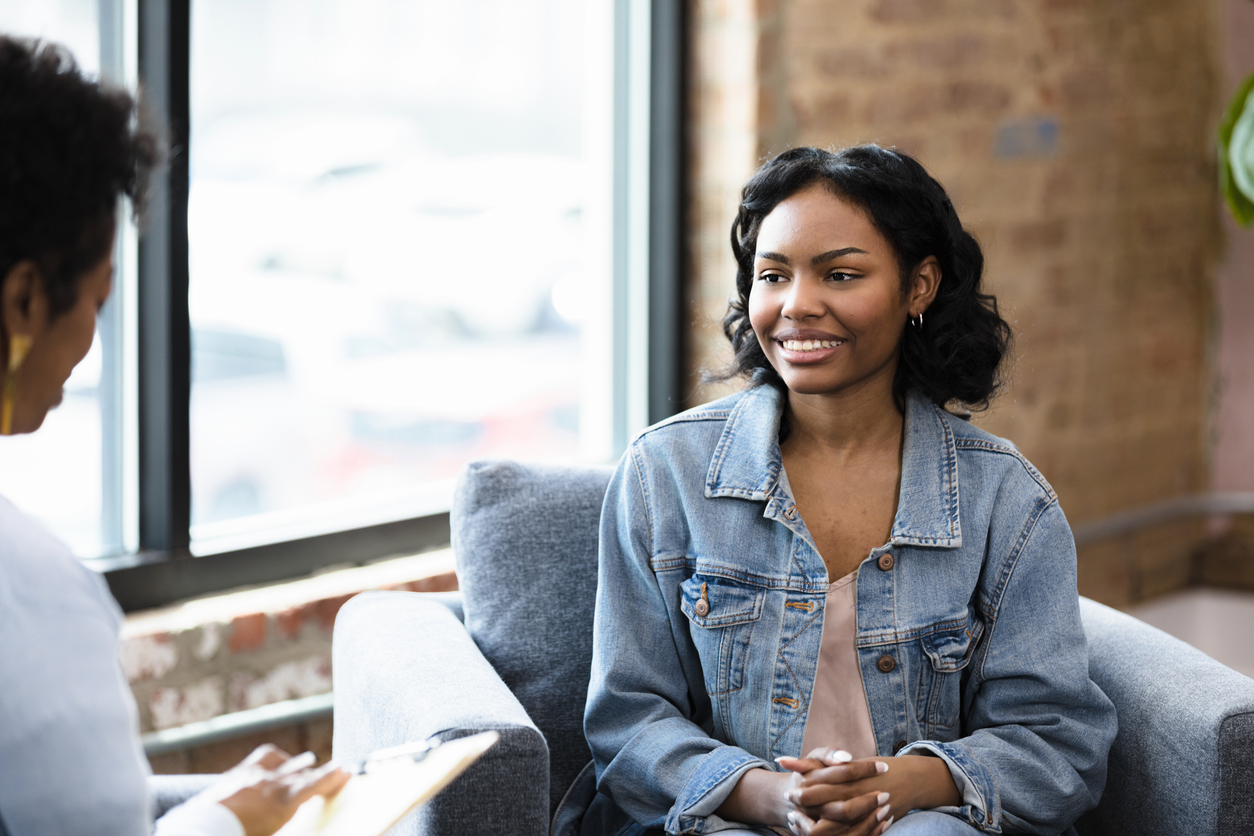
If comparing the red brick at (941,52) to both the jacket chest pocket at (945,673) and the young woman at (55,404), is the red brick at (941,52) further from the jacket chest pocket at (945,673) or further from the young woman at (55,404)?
the young woman at (55,404)

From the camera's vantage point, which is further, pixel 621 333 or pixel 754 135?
pixel 621 333

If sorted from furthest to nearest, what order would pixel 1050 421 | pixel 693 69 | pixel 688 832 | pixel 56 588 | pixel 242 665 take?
pixel 1050 421 → pixel 693 69 → pixel 242 665 → pixel 688 832 → pixel 56 588

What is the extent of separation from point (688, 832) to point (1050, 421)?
2.15m

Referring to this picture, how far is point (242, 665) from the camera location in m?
2.17

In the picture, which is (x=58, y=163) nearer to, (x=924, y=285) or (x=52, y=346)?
(x=52, y=346)

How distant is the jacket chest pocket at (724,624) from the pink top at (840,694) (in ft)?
0.29

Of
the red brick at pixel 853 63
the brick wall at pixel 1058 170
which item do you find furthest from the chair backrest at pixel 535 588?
the red brick at pixel 853 63

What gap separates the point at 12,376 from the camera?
0.85m

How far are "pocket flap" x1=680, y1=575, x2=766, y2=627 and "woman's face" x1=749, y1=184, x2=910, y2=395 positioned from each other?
0.86 ft

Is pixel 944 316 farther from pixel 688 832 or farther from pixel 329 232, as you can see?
pixel 329 232

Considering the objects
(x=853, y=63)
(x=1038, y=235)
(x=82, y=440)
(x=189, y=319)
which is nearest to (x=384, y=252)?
(x=189, y=319)

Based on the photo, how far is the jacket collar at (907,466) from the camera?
5.00ft

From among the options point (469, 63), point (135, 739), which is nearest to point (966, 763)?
point (135, 739)

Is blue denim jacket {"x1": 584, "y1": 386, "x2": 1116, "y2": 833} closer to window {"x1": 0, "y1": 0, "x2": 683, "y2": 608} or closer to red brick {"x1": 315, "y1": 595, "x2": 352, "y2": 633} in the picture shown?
red brick {"x1": 315, "y1": 595, "x2": 352, "y2": 633}
